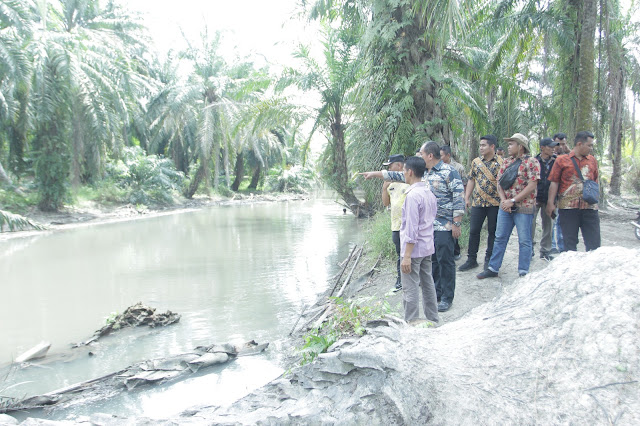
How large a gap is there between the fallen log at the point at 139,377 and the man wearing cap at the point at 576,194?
3998mm

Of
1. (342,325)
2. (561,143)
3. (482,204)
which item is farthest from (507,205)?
(342,325)

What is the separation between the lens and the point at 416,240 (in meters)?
4.15

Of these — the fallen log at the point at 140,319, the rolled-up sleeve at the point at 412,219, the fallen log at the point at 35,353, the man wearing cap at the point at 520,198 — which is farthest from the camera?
the fallen log at the point at 140,319

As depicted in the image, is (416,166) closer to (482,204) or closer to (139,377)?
(482,204)

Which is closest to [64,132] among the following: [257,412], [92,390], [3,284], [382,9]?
[3,284]

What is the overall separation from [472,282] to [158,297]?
566cm

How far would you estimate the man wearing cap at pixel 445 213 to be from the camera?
4.95 meters

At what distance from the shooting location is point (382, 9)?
8641 millimetres

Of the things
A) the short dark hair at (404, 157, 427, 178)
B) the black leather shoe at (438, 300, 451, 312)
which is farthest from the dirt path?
the short dark hair at (404, 157, 427, 178)

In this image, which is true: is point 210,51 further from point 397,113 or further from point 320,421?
point 320,421

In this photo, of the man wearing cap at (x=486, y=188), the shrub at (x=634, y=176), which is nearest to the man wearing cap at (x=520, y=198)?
the man wearing cap at (x=486, y=188)

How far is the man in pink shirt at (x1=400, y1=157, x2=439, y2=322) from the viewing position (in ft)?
13.3

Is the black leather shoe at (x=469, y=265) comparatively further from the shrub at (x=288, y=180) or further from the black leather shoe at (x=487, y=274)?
the shrub at (x=288, y=180)

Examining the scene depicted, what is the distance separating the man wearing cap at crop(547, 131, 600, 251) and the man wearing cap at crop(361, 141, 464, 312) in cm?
135
